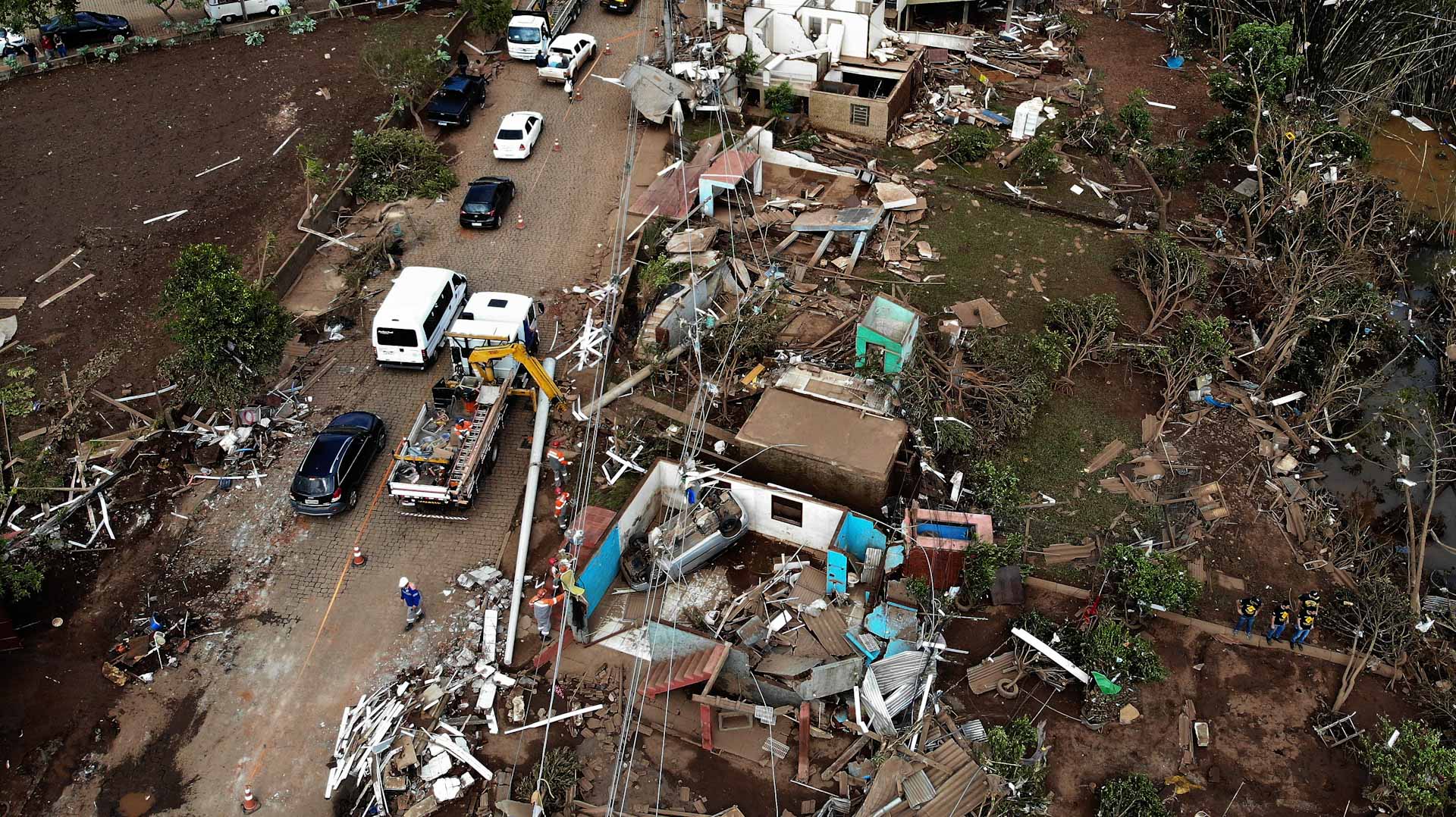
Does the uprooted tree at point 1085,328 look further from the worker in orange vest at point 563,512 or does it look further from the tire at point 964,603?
the worker in orange vest at point 563,512

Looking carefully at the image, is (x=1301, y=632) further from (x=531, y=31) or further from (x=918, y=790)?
(x=531, y=31)

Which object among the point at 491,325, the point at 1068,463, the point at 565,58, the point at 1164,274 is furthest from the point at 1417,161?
the point at 491,325

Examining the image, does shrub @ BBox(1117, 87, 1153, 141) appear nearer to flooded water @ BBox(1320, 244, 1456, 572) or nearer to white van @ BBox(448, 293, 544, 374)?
flooded water @ BBox(1320, 244, 1456, 572)

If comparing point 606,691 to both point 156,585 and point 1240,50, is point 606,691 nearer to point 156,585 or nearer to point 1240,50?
point 156,585

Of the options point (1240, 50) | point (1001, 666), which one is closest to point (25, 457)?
point (1001, 666)

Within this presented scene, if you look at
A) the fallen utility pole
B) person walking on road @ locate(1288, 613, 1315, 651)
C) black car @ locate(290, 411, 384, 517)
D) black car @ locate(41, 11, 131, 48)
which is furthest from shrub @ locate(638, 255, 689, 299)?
black car @ locate(41, 11, 131, 48)

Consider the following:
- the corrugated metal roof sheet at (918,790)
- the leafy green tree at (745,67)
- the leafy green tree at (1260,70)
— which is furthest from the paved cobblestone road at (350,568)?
the leafy green tree at (1260,70)
